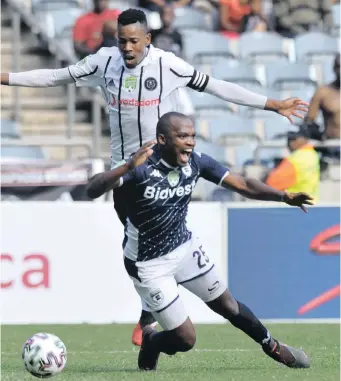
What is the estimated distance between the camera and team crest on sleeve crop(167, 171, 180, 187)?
8183 mm

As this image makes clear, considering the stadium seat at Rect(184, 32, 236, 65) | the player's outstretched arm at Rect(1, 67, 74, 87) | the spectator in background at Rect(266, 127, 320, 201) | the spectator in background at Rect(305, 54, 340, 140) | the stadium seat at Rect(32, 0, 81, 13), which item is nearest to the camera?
the player's outstretched arm at Rect(1, 67, 74, 87)

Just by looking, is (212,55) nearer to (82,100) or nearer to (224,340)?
(82,100)

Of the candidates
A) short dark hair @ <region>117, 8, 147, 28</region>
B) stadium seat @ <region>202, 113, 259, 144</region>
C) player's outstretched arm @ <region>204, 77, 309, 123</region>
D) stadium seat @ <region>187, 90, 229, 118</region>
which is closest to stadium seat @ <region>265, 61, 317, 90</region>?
stadium seat @ <region>187, 90, 229, 118</region>

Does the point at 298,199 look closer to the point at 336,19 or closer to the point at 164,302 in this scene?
the point at 164,302

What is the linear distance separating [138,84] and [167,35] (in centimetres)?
785

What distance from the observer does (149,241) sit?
8320 mm

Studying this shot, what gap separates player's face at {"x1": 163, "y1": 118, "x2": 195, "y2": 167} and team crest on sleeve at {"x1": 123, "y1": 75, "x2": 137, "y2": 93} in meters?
1.17

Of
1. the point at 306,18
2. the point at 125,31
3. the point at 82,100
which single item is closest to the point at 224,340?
the point at 125,31

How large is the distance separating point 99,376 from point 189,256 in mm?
1025

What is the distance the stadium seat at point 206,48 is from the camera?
1788cm

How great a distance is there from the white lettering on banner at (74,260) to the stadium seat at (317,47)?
20.4 ft

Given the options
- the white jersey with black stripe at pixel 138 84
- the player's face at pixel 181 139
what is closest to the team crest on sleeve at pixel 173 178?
the player's face at pixel 181 139

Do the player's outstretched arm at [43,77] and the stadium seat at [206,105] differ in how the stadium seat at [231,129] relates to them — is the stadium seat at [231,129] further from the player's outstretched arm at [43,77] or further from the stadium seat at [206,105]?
the player's outstretched arm at [43,77]

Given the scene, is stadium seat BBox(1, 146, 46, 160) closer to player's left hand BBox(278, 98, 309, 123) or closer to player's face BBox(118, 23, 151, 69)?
player's face BBox(118, 23, 151, 69)
